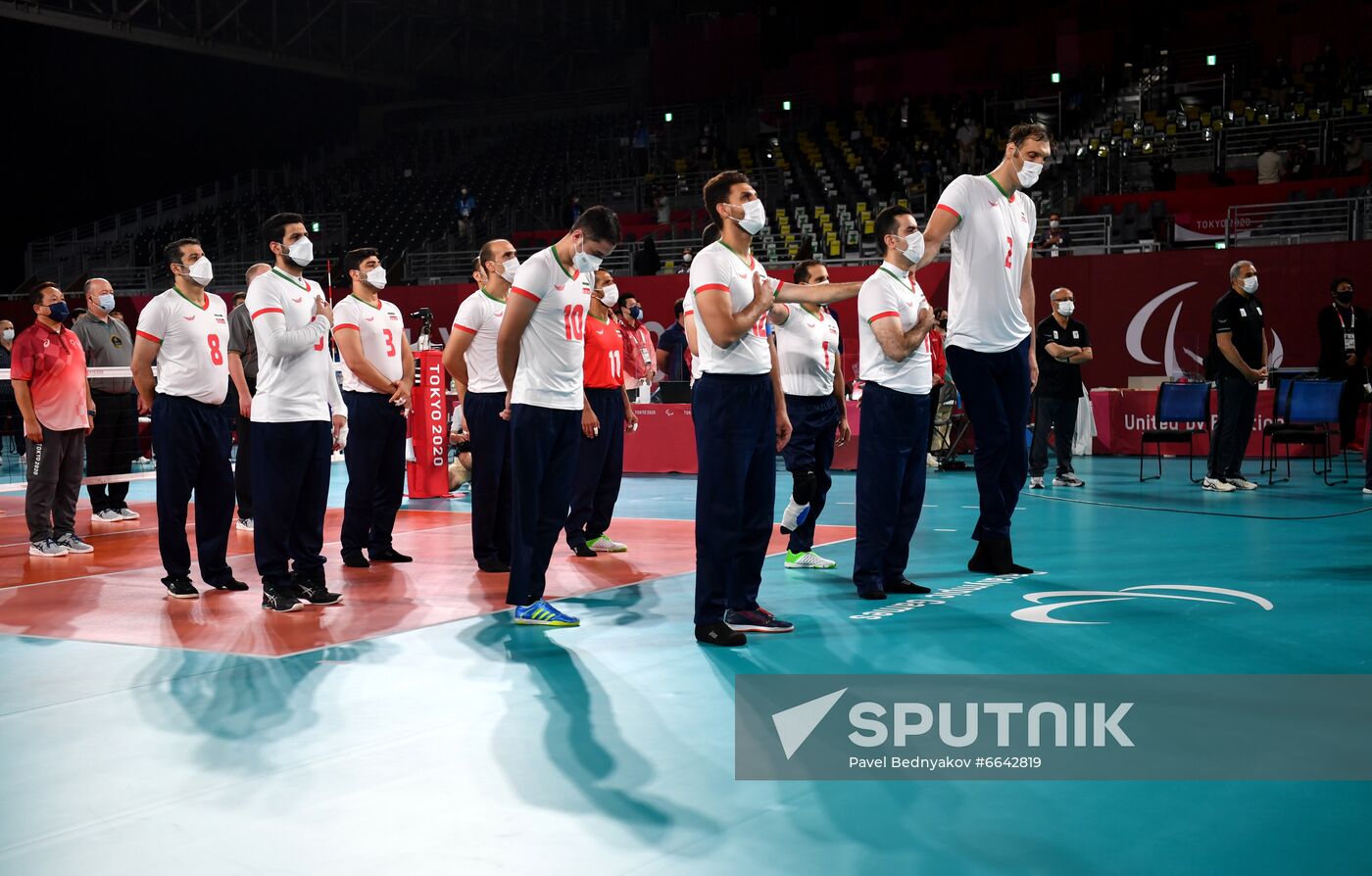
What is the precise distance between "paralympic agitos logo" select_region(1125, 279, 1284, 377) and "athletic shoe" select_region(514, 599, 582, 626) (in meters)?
13.9

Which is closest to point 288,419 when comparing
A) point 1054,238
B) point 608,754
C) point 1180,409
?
point 608,754

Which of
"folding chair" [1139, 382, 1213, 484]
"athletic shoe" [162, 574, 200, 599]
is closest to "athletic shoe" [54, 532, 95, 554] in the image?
"athletic shoe" [162, 574, 200, 599]

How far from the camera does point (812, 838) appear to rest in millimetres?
2836

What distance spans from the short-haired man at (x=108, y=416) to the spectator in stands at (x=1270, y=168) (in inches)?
657

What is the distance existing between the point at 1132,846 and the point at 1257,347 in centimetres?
886

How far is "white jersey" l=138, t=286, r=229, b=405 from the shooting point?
651 cm

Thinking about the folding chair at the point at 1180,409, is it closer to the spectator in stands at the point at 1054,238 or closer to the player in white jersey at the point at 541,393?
the spectator in stands at the point at 1054,238

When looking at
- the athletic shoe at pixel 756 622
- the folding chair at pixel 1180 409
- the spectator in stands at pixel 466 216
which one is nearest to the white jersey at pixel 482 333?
the athletic shoe at pixel 756 622

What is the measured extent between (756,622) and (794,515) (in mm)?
1888

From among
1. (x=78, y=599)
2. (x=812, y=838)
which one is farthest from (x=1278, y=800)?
(x=78, y=599)

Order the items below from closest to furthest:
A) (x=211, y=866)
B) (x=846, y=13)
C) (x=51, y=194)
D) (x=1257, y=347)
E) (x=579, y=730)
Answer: (x=211, y=866) < (x=579, y=730) < (x=1257, y=347) < (x=51, y=194) < (x=846, y=13)

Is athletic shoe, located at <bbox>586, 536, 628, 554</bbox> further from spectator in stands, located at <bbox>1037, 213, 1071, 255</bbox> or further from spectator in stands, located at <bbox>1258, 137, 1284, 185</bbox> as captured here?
spectator in stands, located at <bbox>1258, 137, 1284, 185</bbox>

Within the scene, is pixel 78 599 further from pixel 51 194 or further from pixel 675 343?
pixel 51 194

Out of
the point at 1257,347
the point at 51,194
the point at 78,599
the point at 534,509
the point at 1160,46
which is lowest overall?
the point at 78,599
